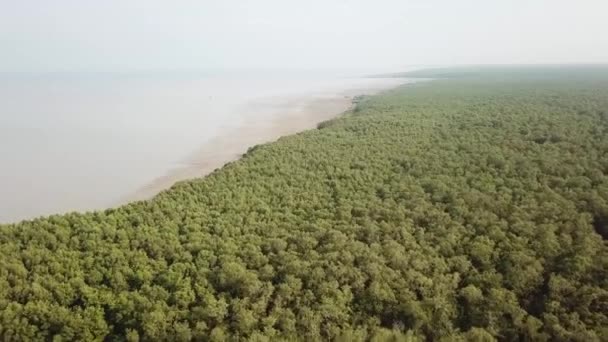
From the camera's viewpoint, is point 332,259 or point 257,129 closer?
point 332,259

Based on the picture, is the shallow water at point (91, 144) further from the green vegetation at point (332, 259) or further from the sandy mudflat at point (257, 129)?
the green vegetation at point (332, 259)

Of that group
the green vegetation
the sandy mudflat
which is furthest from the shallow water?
the green vegetation

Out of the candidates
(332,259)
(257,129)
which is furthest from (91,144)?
(332,259)

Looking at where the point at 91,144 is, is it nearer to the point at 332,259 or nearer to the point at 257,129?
the point at 257,129

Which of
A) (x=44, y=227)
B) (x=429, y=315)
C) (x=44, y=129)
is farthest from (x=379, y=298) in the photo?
(x=44, y=129)

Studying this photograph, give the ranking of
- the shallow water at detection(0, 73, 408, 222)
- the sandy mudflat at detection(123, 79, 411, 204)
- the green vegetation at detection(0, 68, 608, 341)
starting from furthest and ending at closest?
the sandy mudflat at detection(123, 79, 411, 204) < the shallow water at detection(0, 73, 408, 222) < the green vegetation at detection(0, 68, 608, 341)

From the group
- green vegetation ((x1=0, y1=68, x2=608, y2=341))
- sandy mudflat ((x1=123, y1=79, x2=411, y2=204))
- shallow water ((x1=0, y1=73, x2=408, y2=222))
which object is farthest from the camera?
sandy mudflat ((x1=123, y1=79, x2=411, y2=204))

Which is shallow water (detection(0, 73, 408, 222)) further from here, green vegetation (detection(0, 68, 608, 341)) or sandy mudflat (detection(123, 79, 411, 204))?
green vegetation (detection(0, 68, 608, 341))
